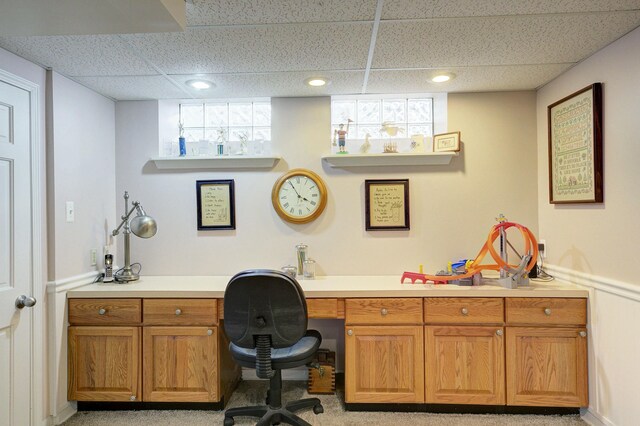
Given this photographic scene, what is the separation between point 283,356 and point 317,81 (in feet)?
5.81

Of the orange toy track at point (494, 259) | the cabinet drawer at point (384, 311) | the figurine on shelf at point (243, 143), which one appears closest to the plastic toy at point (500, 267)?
the orange toy track at point (494, 259)

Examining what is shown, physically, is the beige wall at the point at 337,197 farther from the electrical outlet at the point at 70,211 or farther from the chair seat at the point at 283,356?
the chair seat at the point at 283,356

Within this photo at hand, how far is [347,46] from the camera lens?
6.53 feet

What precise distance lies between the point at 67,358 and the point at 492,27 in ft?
10.2

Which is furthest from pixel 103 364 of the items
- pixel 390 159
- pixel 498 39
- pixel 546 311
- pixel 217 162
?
pixel 498 39

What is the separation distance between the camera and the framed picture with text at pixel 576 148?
2098 millimetres

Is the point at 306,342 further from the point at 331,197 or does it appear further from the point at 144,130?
the point at 144,130

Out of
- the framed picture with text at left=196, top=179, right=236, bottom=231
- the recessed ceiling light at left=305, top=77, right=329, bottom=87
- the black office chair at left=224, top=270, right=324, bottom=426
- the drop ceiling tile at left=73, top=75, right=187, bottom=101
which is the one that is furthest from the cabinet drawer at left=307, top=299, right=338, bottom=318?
the drop ceiling tile at left=73, top=75, right=187, bottom=101

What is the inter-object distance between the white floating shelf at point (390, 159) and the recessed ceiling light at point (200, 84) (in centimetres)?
96

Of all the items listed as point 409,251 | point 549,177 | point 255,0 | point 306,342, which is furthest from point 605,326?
point 255,0

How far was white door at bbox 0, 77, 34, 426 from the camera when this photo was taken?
194 cm

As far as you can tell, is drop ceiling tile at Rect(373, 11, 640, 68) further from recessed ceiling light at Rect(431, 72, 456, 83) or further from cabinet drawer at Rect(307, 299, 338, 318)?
cabinet drawer at Rect(307, 299, 338, 318)

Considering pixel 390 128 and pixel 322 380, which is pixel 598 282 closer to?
pixel 390 128

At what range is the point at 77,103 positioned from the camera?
8.12 ft
